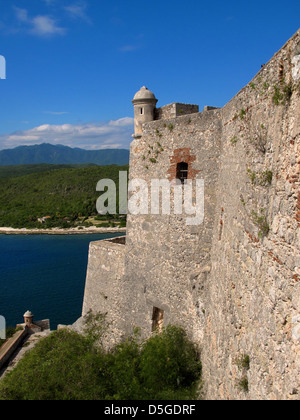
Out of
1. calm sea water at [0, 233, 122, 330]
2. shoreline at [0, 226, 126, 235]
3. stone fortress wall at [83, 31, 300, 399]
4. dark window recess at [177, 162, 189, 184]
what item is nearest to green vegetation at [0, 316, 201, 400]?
stone fortress wall at [83, 31, 300, 399]

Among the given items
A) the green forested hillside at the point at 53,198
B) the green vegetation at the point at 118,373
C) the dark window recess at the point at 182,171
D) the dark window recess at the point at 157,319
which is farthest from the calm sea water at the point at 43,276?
the dark window recess at the point at 182,171

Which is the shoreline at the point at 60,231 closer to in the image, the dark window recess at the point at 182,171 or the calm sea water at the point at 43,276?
the calm sea water at the point at 43,276

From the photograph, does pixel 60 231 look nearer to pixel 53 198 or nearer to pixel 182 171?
pixel 53 198

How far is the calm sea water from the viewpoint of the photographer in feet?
85.2

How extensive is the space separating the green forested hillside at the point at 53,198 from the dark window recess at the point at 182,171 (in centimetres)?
4722

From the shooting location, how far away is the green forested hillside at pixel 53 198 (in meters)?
58.5

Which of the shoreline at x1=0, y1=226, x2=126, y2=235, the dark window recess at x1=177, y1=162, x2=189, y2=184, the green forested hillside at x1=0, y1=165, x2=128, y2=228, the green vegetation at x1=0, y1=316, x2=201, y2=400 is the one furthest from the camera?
the green forested hillside at x1=0, y1=165, x2=128, y2=228

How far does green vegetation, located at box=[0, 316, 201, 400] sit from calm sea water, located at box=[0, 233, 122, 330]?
15.2 meters

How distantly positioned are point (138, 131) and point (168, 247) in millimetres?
3211

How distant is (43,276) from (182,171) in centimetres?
2976

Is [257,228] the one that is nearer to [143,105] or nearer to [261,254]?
[261,254]

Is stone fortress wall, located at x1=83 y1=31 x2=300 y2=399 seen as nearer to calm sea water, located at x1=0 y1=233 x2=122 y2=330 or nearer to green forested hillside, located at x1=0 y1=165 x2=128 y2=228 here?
calm sea water, located at x1=0 y1=233 x2=122 y2=330

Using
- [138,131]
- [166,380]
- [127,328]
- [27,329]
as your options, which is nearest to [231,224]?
[166,380]

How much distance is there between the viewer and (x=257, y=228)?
391 cm
